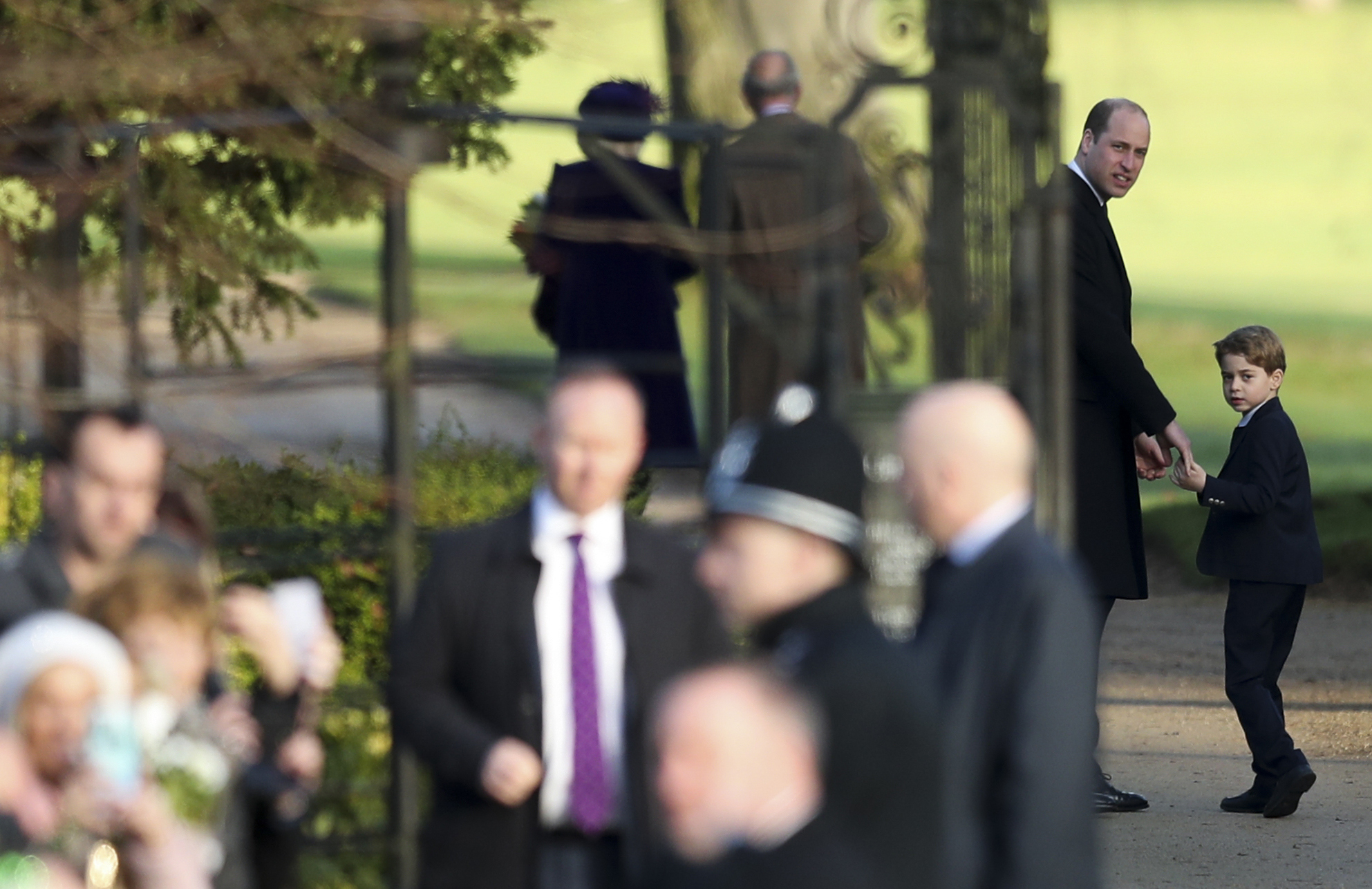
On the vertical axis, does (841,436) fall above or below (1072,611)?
above

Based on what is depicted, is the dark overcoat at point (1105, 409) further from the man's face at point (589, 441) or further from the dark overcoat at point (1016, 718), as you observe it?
the dark overcoat at point (1016, 718)

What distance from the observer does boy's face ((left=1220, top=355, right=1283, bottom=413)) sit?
23.5 feet

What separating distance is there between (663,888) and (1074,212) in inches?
189

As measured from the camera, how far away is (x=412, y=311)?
15.6 feet

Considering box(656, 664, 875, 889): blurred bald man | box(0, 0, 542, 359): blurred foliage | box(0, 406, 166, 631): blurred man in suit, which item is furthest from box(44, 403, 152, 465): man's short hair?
box(656, 664, 875, 889): blurred bald man

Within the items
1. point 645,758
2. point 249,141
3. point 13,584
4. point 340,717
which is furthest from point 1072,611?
point 249,141

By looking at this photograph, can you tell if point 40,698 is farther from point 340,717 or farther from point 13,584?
point 340,717

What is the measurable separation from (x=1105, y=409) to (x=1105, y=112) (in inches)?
38.1

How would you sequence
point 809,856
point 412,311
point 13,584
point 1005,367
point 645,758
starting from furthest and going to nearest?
point 1005,367 → point 412,311 → point 13,584 → point 645,758 → point 809,856

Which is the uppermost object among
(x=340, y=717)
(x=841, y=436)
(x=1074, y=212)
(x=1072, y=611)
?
(x=1074, y=212)

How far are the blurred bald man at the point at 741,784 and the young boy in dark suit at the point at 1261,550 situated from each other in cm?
477

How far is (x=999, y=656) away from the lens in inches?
133

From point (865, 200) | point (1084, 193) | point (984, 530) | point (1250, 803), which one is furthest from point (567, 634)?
point (1250, 803)

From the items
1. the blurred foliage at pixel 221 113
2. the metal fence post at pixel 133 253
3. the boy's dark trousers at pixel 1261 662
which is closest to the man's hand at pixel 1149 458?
the boy's dark trousers at pixel 1261 662
